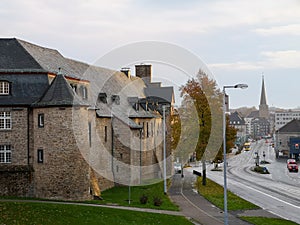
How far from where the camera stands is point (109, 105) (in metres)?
50.4

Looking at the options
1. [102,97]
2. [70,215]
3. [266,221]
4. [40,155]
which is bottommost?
[266,221]

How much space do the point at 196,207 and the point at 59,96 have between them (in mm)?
13726

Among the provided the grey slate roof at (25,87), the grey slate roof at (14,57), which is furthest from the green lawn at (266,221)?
the grey slate roof at (14,57)

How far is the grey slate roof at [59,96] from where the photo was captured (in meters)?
35.1

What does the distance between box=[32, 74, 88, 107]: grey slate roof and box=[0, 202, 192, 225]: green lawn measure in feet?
25.3

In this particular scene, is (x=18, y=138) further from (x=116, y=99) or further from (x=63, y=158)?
A: (x=116, y=99)

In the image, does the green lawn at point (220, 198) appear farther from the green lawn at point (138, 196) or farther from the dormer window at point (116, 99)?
the dormer window at point (116, 99)

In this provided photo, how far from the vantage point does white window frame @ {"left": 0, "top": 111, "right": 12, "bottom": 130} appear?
3681 cm

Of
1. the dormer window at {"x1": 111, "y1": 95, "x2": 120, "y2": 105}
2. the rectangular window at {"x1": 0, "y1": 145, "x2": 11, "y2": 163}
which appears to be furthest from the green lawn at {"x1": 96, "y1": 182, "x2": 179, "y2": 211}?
the dormer window at {"x1": 111, "y1": 95, "x2": 120, "y2": 105}

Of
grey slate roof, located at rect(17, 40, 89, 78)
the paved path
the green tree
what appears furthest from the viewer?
the green tree

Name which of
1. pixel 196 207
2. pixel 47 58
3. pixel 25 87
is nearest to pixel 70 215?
pixel 25 87

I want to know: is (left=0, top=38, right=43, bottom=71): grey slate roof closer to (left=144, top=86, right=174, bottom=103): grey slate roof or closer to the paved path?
the paved path

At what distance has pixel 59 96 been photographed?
3547 cm

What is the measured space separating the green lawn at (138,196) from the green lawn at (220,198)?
13.2 feet
